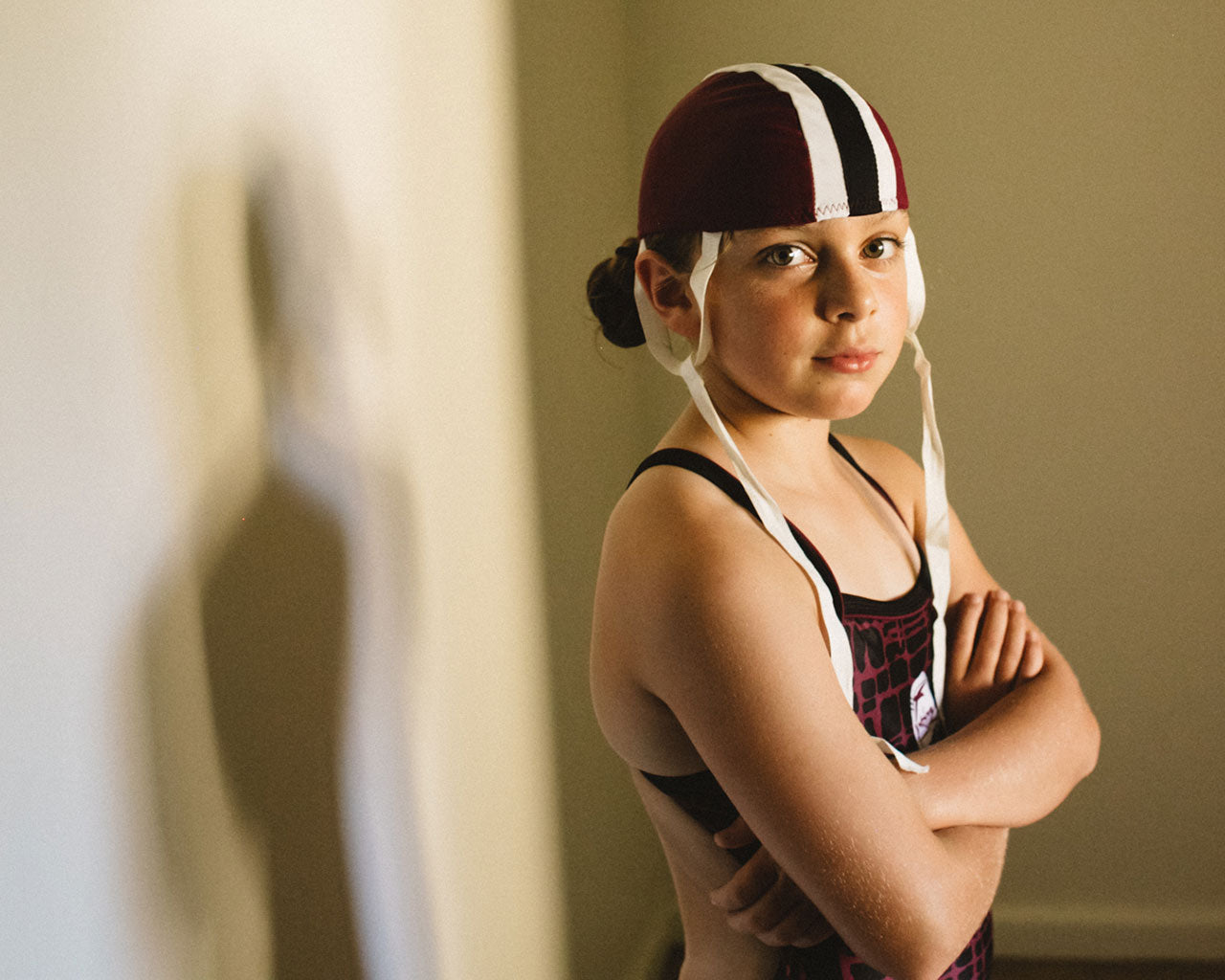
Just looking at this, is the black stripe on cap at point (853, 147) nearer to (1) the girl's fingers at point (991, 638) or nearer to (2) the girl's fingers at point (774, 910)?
(1) the girl's fingers at point (991, 638)

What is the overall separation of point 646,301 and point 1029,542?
4.87 ft

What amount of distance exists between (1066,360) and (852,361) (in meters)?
1.41

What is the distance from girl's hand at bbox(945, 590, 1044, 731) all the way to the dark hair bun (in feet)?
1.51

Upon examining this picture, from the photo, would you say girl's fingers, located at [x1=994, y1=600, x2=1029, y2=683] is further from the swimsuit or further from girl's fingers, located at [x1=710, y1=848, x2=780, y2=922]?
girl's fingers, located at [x1=710, y1=848, x2=780, y2=922]

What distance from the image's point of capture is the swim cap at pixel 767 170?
939mm

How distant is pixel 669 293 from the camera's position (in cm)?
105

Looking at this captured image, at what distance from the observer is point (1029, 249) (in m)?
2.17

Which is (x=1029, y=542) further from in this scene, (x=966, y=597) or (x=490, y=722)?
(x=490, y=722)

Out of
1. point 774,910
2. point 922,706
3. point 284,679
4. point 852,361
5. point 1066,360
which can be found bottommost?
point 774,910

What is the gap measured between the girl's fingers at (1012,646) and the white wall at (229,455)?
1.99ft

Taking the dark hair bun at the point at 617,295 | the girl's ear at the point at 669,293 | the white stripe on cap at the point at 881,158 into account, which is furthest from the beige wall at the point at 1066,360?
the white stripe on cap at the point at 881,158

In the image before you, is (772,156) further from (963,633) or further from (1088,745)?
(1088,745)

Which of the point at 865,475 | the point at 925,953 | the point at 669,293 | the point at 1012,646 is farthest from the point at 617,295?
the point at 925,953

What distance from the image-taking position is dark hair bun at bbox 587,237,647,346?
1.13 m
